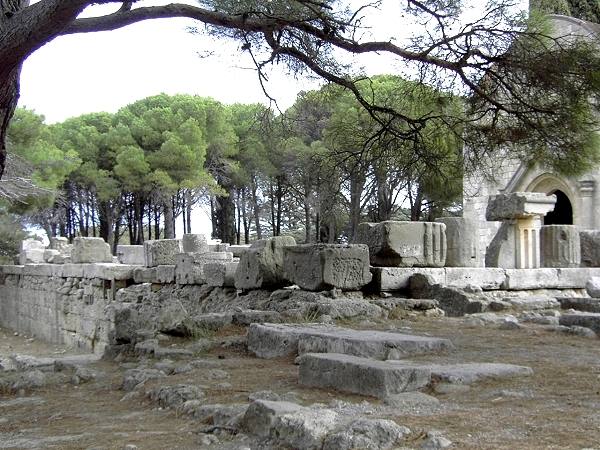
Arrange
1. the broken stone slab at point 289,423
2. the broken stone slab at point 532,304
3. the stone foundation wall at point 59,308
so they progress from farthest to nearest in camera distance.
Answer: the stone foundation wall at point 59,308 → the broken stone slab at point 532,304 → the broken stone slab at point 289,423

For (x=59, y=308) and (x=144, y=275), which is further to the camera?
(x=59, y=308)

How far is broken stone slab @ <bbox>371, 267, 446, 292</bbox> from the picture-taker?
1017 cm

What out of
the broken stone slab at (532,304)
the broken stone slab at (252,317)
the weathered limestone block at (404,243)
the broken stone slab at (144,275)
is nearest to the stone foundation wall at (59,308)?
the broken stone slab at (144,275)

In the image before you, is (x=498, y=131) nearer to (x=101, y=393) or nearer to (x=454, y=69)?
(x=454, y=69)

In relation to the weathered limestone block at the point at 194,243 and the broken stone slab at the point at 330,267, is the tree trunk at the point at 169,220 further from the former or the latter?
the broken stone slab at the point at 330,267

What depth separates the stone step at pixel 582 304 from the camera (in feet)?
29.5

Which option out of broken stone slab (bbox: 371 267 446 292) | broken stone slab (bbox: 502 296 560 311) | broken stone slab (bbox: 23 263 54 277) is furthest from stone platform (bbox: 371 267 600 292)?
broken stone slab (bbox: 23 263 54 277)

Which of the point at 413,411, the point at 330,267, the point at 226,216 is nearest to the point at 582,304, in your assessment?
the point at 330,267

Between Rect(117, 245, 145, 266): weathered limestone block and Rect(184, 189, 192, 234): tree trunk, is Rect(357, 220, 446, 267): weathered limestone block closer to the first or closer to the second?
Rect(117, 245, 145, 266): weathered limestone block

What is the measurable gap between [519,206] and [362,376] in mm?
9689

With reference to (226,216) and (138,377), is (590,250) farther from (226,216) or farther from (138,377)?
(226,216)

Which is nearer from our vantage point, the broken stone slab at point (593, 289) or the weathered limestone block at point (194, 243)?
the broken stone slab at point (593, 289)

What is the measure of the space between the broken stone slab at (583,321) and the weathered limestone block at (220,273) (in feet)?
18.3

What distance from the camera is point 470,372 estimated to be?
4.65 metres
